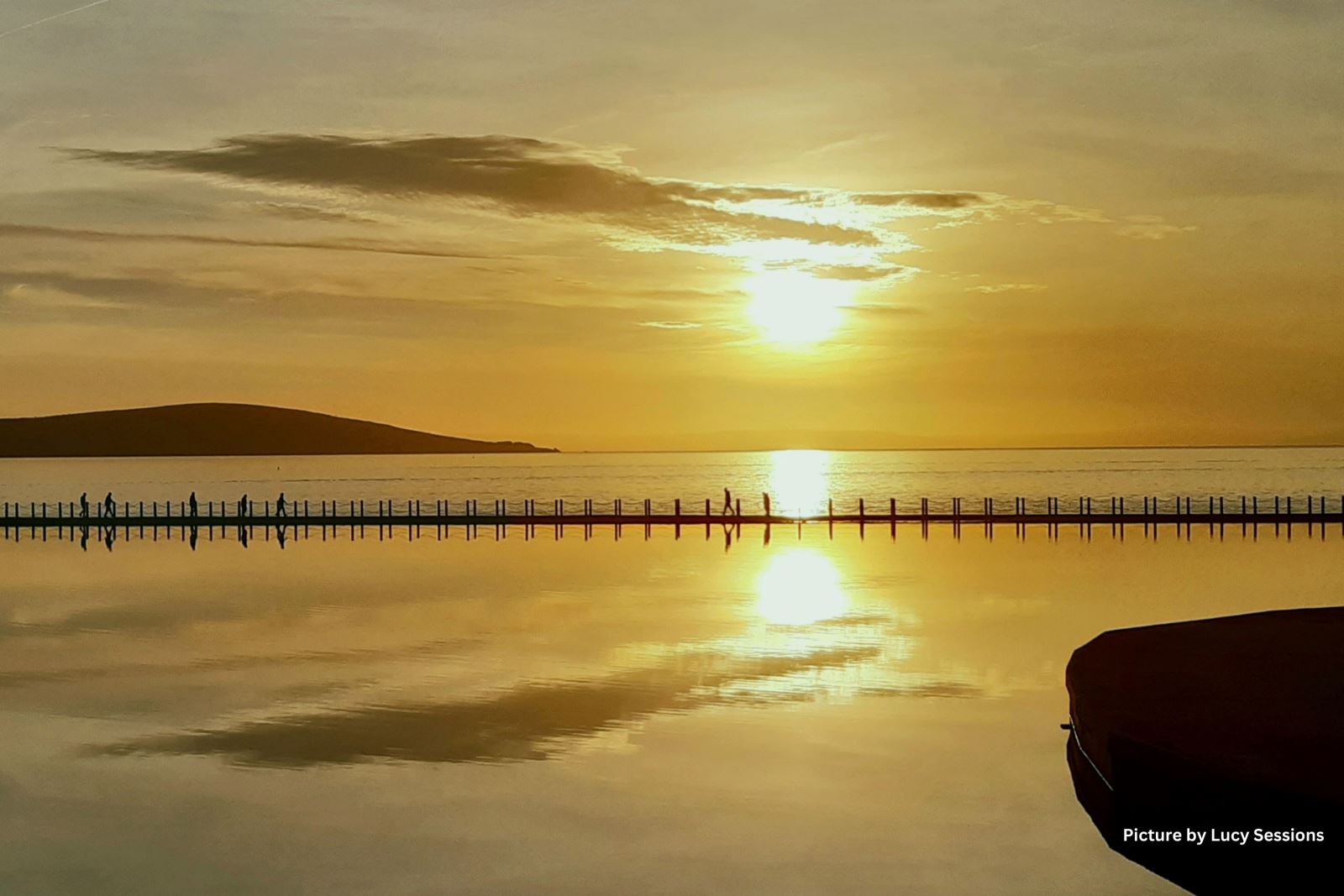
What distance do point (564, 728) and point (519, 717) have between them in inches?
25.6

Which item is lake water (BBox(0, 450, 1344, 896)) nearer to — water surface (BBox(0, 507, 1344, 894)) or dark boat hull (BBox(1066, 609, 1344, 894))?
water surface (BBox(0, 507, 1344, 894))

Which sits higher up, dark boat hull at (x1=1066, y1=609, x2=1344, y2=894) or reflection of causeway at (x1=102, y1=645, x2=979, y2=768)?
dark boat hull at (x1=1066, y1=609, x2=1344, y2=894)

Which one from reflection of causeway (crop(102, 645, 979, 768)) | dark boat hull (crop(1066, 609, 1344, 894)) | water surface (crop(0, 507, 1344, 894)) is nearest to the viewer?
dark boat hull (crop(1066, 609, 1344, 894))

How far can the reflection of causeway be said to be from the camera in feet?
35.7

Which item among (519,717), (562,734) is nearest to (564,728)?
(562,734)

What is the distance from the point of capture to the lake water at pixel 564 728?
816 cm

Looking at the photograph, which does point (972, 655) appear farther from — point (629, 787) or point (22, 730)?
point (22, 730)

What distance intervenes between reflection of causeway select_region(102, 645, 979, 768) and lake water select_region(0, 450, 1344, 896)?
0.05 metres

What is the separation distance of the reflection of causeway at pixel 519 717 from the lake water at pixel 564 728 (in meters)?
0.05

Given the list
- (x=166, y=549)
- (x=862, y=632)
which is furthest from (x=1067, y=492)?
(x=862, y=632)

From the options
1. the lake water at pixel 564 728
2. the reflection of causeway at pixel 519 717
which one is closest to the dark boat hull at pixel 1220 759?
the lake water at pixel 564 728

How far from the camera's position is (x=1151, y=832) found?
6473 mm

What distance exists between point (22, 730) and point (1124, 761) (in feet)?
29.5

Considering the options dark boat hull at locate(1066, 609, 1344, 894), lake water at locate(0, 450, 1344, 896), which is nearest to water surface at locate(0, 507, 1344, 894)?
lake water at locate(0, 450, 1344, 896)
